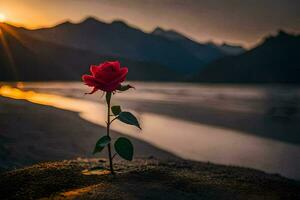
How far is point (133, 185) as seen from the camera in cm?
312

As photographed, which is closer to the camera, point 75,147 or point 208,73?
point 75,147

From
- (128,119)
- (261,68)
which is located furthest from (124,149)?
(261,68)

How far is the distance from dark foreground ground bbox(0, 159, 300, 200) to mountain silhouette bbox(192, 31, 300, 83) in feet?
547

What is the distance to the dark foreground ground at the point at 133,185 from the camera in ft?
9.63

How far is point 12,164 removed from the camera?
574 cm

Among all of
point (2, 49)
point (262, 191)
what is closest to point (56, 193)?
point (262, 191)

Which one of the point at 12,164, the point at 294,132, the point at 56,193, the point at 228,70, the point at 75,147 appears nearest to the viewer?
the point at 56,193

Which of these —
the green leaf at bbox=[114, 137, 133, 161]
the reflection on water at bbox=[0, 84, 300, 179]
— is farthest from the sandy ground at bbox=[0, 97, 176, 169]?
the green leaf at bbox=[114, 137, 133, 161]

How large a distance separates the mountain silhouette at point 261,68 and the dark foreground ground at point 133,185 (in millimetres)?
166784

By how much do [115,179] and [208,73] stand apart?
19795 centimetres

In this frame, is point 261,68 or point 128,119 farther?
point 261,68

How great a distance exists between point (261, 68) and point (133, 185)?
18761cm

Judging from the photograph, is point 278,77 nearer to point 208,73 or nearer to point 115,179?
point 208,73

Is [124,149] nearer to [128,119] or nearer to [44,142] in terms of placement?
[128,119]
